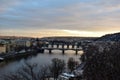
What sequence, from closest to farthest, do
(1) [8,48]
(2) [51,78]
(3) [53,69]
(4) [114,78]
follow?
(4) [114,78] < (2) [51,78] < (3) [53,69] < (1) [8,48]

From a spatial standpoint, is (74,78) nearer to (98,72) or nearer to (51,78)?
(51,78)

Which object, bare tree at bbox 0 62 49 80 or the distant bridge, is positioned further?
the distant bridge

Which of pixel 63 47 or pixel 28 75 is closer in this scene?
pixel 28 75

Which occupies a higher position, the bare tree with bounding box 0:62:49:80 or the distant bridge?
the bare tree with bounding box 0:62:49:80

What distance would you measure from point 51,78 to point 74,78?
1.68 m

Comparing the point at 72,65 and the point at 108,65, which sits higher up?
the point at 108,65

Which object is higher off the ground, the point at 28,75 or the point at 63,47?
the point at 28,75

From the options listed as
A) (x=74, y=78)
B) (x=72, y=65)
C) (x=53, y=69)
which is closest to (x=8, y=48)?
(x=72, y=65)

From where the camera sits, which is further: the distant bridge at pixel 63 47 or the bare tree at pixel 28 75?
the distant bridge at pixel 63 47

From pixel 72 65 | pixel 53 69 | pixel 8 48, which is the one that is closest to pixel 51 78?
pixel 53 69

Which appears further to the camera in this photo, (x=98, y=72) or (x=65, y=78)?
(x=65, y=78)

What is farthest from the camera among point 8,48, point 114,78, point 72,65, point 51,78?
point 8,48

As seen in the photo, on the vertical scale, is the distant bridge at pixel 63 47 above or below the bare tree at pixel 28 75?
below

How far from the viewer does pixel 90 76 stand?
6.55m
